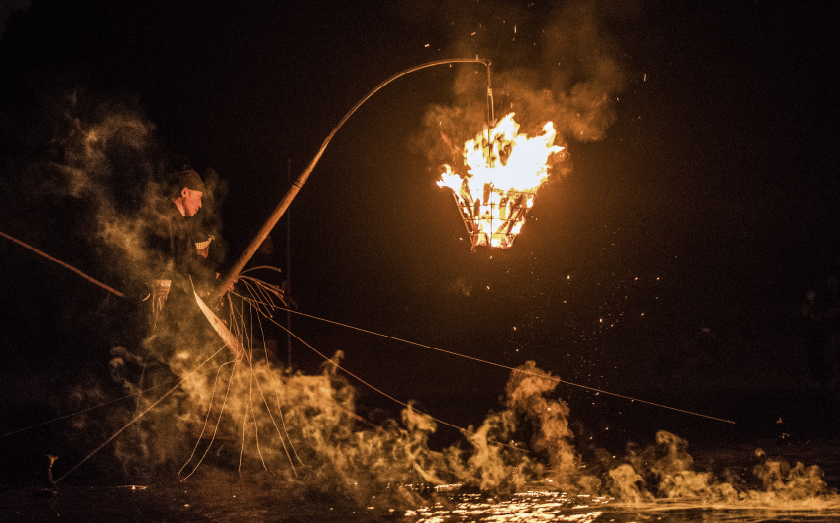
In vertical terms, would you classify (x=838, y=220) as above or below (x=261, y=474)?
above

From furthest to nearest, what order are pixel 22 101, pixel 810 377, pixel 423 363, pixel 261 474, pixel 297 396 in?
pixel 423 363, pixel 22 101, pixel 810 377, pixel 297 396, pixel 261 474

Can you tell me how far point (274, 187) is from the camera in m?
15.8

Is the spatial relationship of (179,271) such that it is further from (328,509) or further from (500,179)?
(500,179)

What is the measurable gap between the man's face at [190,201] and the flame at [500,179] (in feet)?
8.14

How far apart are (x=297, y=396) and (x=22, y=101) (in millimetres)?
9336

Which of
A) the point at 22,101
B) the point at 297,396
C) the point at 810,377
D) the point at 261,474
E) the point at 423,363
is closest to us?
the point at 261,474

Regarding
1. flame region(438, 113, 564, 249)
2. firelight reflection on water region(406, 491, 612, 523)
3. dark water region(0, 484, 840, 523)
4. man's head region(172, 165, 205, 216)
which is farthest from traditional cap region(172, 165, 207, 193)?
firelight reflection on water region(406, 491, 612, 523)

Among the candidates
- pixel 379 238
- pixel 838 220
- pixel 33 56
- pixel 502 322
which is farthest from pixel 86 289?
pixel 838 220

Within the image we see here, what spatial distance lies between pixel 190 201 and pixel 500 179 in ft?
10.2

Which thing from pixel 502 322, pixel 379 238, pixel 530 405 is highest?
pixel 379 238

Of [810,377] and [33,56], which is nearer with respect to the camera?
[810,377]

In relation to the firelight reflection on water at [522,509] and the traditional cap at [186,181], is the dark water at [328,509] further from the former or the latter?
the traditional cap at [186,181]

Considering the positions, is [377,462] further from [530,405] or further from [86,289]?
[86,289]

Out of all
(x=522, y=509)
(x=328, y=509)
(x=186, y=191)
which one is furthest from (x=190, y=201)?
(x=522, y=509)
